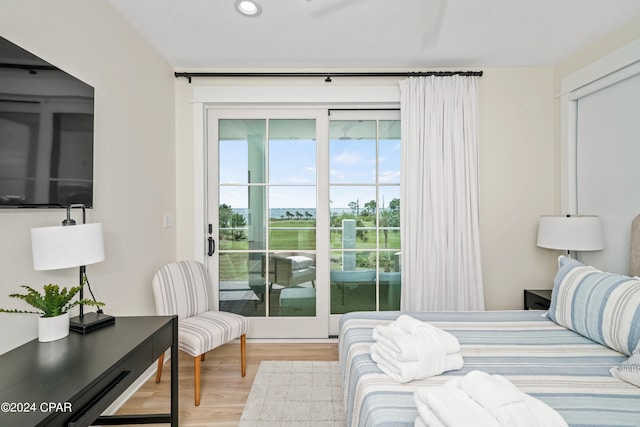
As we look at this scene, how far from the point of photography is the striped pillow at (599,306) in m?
1.45

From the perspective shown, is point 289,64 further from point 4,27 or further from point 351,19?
point 4,27

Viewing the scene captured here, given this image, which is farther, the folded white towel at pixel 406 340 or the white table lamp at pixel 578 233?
the white table lamp at pixel 578 233

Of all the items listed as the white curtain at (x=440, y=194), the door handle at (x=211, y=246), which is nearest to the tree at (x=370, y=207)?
the white curtain at (x=440, y=194)

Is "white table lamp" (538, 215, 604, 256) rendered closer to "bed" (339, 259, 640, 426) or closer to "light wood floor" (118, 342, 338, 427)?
"bed" (339, 259, 640, 426)

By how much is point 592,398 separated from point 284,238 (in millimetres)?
2392

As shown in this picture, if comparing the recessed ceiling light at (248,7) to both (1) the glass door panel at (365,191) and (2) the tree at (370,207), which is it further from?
(2) the tree at (370,207)

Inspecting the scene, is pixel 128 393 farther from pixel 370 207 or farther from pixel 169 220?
pixel 370 207

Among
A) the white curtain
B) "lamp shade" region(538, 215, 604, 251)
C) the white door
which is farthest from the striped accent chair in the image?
"lamp shade" region(538, 215, 604, 251)

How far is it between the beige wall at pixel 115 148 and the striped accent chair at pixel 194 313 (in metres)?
0.20

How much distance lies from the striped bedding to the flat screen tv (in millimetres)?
1590

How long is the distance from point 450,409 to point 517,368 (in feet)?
2.20

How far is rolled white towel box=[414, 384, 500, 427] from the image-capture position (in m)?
0.84

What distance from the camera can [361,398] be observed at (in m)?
1.20

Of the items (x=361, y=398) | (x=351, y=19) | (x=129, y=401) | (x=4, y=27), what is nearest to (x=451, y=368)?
(x=361, y=398)
